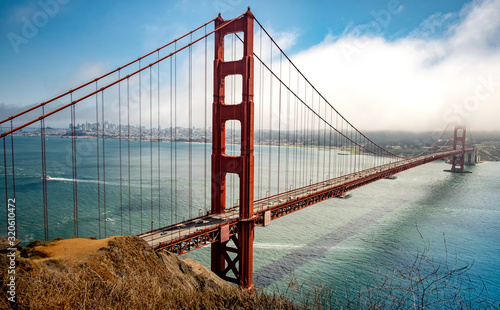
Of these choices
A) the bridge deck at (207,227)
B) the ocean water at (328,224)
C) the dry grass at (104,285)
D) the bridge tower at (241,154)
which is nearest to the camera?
the dry grass at (104,285)

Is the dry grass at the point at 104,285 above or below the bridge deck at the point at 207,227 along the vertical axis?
above

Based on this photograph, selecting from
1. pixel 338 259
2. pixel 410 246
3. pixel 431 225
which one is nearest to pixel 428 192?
pixel 431 225

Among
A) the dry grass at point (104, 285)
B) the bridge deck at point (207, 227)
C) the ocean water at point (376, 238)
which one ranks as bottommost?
the ocean water at point (376, 238)

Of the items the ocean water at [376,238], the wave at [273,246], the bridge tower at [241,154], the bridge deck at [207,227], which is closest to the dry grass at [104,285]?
the bridge deck at [207,227]

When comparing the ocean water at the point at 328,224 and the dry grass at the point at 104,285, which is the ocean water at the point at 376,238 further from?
the dry grass at the point at 104,285

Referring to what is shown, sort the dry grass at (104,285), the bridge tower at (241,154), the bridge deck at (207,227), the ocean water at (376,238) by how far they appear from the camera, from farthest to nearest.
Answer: the ocean water at (376,238) < the bridge tower at (241,154) < the bridge deck at (207,227) < the dry grass at (104,285)

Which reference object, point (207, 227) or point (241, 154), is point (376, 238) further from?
point (207, 227)

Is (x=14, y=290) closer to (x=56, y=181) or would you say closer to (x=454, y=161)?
(x=56, y=181)

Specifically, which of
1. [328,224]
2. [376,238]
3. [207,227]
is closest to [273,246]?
[328,224]
